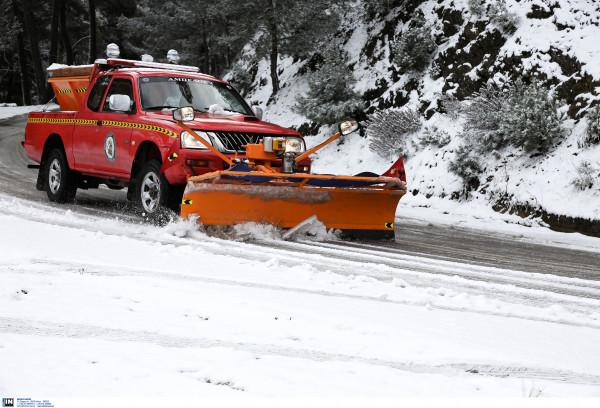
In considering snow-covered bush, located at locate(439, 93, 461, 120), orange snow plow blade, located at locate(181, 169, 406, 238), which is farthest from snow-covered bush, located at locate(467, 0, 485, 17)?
orange snow plow blade, located at locate(181, 169, 406, 238)

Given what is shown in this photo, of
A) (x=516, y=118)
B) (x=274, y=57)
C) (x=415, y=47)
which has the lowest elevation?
(x=516, y=118)

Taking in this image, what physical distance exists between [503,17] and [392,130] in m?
3.06

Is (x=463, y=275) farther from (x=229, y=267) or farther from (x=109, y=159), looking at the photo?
(x=109, y=159)

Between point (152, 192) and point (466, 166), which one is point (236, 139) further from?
point (466, 166)

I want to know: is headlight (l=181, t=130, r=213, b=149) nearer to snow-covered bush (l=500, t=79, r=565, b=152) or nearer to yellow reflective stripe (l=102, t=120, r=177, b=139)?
yellow reflective stripe (l=102, t=120, r=177, b=139)

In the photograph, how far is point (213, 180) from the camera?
7.30 m

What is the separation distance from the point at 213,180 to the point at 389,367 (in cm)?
419

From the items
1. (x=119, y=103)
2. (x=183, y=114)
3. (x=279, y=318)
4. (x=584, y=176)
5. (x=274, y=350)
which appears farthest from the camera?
(x=584, y=176)

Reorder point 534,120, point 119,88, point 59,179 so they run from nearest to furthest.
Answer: point 119,88
point 59,179
point 534,120

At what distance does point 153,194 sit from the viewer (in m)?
8.28

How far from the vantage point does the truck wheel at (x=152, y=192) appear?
→ 7945mm

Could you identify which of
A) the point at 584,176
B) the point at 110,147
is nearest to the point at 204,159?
the point at 110,147

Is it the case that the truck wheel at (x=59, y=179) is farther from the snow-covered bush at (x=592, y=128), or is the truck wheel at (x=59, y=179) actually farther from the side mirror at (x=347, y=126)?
the snow-covered bush at (x=592, y=128)

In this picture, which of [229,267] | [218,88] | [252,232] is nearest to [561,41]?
[218,88]
